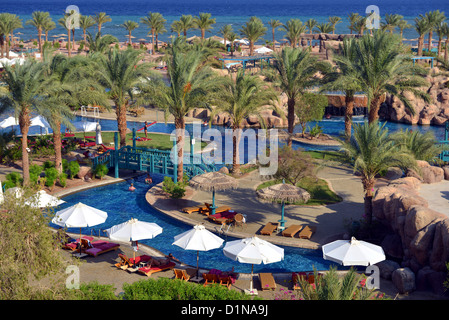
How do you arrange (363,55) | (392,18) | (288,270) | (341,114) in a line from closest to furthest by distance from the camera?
(288,270)
(363,55)
(341,114)
(392,18)

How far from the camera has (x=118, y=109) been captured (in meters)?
35.9

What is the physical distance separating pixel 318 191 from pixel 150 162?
962 centimetres

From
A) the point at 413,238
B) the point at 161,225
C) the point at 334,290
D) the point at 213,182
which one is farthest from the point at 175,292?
the point at 161,225

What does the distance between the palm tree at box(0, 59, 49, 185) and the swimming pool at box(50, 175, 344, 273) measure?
→ 4.17 metres

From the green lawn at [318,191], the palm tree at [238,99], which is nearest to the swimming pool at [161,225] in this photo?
the palm tree at [238,99]

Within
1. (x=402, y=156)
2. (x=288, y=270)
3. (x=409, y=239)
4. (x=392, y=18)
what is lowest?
(x=288, y=270)

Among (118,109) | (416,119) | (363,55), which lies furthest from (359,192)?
(416,119)

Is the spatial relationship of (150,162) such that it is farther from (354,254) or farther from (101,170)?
(354,254)

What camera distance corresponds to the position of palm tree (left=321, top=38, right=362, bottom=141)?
110 ft

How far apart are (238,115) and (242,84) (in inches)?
71.6

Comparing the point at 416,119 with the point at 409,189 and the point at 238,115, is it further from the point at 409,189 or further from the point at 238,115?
the point at 409,189

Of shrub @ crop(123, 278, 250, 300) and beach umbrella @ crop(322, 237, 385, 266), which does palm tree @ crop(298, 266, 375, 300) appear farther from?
beach umbrella @ crop(322, 237, 385, 266)

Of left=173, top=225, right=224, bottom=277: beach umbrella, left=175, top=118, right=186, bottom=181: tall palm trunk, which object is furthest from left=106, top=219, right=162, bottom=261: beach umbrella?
left=175, top=118, right=186, bottom=181: tall palm trunk

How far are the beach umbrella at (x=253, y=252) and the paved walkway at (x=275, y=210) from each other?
4442 millimetres
